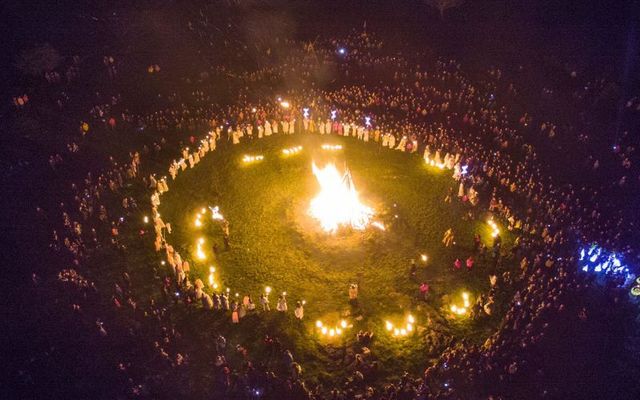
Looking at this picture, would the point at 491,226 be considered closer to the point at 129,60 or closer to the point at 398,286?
the point at 398,286

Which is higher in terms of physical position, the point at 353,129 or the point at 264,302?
the point at 353,129

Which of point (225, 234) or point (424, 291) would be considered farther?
point (225, 234)

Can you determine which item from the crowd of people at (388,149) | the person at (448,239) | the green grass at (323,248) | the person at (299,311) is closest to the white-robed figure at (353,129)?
the crowd of people at (388,149)

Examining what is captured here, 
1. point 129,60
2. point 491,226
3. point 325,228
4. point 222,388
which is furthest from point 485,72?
point 222,388

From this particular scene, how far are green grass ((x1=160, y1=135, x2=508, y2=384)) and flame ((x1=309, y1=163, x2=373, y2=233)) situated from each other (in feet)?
1.51

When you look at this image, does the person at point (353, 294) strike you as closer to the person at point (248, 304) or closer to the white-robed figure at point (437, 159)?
the person at point (248, 304)

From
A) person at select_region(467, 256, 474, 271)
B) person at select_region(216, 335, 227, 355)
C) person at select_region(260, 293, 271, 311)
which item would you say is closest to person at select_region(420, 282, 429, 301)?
person at select_region(467, 256, 474, 271)

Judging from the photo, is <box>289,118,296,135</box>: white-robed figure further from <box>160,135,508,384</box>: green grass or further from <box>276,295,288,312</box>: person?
<box>276,295,288,312</box>: person

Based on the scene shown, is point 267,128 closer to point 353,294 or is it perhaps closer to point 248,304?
A: point 248,304

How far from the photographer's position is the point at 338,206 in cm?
2027

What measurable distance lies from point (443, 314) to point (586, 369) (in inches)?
174

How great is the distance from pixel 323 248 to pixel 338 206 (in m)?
2.58

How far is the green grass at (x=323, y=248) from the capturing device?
14.9m

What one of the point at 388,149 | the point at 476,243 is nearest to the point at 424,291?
the point at 476,243
